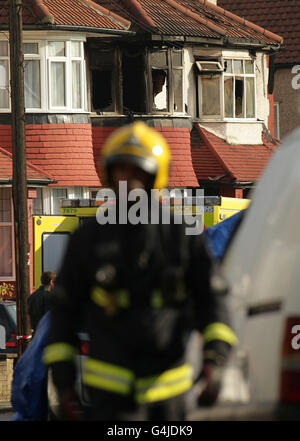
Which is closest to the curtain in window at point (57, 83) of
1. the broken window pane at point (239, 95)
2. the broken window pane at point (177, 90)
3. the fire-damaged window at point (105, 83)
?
the fire-damaged window at point (105, 83)

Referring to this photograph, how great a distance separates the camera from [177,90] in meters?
33.0

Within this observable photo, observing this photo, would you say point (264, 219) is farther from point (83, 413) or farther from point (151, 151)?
point (83, 413)

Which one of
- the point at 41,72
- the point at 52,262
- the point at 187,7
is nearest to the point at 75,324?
the point at 52,262

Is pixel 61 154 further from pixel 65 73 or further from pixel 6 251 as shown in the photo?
pixel 6 251

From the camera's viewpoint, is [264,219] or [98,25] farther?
[98,25]

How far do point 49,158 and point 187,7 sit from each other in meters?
7.84

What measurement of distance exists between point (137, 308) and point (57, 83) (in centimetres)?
2548

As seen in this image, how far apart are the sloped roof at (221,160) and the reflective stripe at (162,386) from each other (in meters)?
28.4

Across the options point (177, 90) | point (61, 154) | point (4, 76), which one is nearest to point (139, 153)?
point (4, 76)

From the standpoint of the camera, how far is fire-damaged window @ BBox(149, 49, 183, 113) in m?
32.5

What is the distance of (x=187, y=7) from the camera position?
35906 millimetres

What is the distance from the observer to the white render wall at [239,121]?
110ft

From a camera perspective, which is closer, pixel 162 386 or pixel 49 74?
pixel 162 386

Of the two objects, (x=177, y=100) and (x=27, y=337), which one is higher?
(x=177, y=100)
